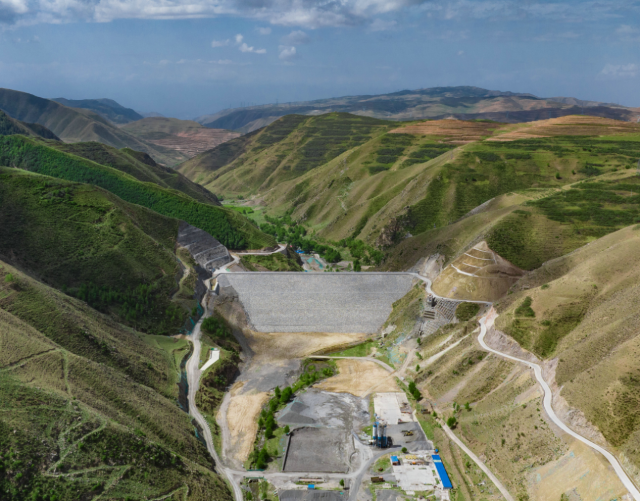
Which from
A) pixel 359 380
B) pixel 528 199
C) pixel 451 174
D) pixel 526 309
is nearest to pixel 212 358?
pixel 359 380

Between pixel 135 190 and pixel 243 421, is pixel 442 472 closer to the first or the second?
pixel 243 421

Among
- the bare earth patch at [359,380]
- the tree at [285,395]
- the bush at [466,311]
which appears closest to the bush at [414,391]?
the bare earth patch at [359,380]

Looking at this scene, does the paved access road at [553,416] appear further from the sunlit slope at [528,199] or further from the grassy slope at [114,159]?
the grassy slope at [114,159]

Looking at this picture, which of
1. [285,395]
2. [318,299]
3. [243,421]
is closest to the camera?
[243,421]

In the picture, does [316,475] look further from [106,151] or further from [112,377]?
[106,151]

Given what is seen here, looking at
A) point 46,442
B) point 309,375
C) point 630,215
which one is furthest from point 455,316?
point 46,442

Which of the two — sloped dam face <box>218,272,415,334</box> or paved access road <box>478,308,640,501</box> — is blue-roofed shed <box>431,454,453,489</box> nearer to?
paved access road <box>478,308,640,501</box>
